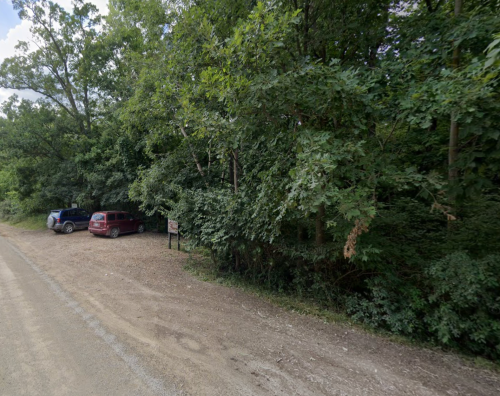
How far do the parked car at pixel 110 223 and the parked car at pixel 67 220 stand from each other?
2.72m

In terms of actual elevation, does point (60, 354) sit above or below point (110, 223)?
below

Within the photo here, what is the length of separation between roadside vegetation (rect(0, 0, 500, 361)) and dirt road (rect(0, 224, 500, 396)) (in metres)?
0.76

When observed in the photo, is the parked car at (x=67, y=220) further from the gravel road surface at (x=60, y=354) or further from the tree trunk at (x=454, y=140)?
the tree trunk at (x=454, y=140)

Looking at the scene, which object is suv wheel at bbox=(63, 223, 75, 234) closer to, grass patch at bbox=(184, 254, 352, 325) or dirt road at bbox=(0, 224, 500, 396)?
dirt road at bbox=(0, 224, 500, 396)

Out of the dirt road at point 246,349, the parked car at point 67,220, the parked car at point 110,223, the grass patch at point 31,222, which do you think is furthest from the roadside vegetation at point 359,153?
the grass patch at point 31,222

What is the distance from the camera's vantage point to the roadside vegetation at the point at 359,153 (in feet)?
12.7

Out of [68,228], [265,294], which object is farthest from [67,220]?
[265,294]

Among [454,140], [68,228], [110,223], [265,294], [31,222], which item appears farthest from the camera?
[31,222]

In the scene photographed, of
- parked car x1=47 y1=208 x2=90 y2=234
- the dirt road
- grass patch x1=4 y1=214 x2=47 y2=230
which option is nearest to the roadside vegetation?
the dirt road

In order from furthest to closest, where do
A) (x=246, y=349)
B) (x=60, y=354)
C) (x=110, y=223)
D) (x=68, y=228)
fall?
(x=68, y=228)
(x=110, y=223)
(x=246, y=349)
(x=60, y=354)

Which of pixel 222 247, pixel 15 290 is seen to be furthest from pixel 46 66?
pixel 222 247

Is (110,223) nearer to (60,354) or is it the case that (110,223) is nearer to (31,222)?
(60,354)

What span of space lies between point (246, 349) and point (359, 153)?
3.41 meters

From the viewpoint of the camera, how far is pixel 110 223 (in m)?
14.1
